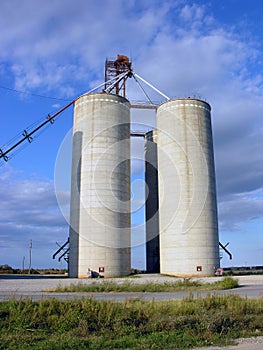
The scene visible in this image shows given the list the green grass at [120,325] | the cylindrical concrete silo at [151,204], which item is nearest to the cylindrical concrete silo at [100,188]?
the cylindrical concrete silo at [151,204]

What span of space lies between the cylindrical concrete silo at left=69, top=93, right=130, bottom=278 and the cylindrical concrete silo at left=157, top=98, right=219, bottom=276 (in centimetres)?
426

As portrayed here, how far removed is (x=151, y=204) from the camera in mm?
49688

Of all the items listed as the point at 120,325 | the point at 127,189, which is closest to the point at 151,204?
the point at 127,189

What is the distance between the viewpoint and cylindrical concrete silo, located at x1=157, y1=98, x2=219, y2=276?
38.2 meters

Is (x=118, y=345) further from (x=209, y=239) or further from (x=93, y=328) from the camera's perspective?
(x=209, y=239)

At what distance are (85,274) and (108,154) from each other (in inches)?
504

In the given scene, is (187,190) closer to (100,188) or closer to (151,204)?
(100,188)

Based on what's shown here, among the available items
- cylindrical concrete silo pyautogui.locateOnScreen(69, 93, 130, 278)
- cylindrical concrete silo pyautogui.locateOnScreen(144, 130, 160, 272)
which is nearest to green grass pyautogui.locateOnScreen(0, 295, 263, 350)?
cylindrical concrete silo pyautogui.locateOnScreen(69, 93, 130, 278)

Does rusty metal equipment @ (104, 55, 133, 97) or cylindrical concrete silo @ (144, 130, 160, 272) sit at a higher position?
rusty metal equipment @ (104, 55, 133, 97)

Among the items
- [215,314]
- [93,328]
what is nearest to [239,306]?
[215,314]

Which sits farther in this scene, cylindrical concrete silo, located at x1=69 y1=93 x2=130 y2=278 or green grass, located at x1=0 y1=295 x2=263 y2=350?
cylindrical concrete silo, located at x1=69 y1=93 x2=130 y2=278

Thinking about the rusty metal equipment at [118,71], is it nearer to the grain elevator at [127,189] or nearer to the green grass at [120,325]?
the grain elevator at [127,189]

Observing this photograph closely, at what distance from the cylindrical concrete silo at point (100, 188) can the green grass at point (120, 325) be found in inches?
1000

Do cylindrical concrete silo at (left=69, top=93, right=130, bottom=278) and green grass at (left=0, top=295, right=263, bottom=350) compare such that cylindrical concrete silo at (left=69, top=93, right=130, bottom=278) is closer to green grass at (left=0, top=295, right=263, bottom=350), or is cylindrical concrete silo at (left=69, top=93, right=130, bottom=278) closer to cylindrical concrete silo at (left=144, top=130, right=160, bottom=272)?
cylindrical concrete silo at (left=144, top=130, right=160, bottom=272)
